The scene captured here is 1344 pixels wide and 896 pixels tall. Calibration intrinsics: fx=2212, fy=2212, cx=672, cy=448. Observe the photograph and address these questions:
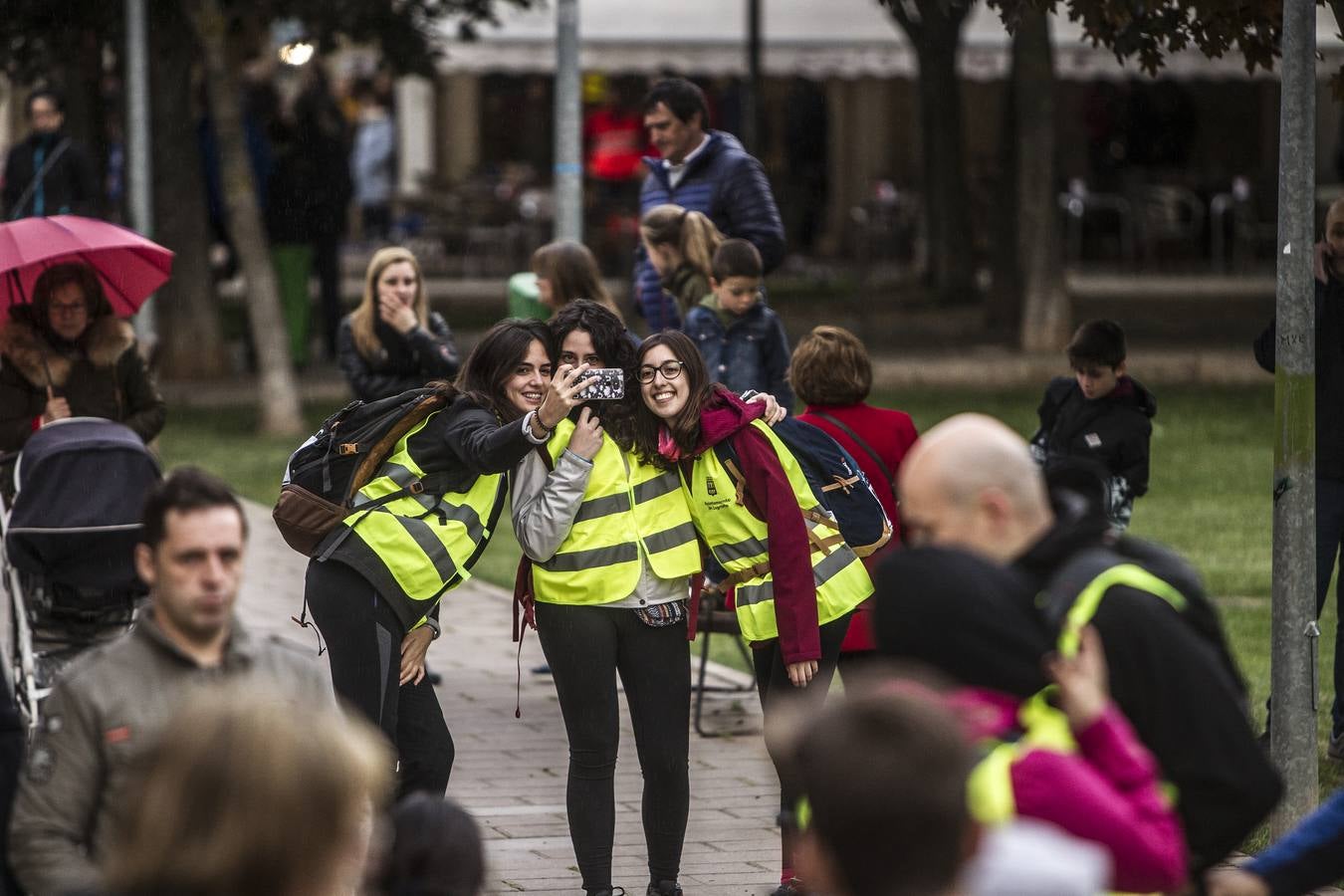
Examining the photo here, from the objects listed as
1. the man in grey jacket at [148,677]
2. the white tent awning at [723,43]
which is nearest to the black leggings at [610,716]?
the man in grey jacket at [148,677]

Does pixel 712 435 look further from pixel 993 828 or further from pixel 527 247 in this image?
pixel 527 247

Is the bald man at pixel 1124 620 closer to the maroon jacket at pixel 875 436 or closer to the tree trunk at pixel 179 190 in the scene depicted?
the maroon jacket at pixel 875 436

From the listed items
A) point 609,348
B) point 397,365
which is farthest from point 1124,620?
point 397,365

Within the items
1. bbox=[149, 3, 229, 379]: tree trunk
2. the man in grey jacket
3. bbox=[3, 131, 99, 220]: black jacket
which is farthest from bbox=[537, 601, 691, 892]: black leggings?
bbox=[149, 3, 229, 379]: tree trunk

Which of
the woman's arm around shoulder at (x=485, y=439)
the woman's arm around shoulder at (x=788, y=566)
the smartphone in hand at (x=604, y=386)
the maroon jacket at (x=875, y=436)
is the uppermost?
the smartphone in hand at (x=604, y=386)

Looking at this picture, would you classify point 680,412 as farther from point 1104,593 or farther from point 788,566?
point 1104,593

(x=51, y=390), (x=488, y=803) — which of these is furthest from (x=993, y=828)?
(x=51, y=390)

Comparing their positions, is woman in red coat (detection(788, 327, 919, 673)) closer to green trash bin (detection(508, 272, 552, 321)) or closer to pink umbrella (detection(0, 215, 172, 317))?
pink umbrella (detection(0, 215, 172, 317))

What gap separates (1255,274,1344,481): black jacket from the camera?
7754 millimetres

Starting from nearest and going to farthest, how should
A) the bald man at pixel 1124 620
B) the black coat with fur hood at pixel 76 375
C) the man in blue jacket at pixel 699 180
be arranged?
the bald man at pixel 1124 620 → the black coat with fur hood at pixel 76 375 → the man in blue jacket at pixel 699 180

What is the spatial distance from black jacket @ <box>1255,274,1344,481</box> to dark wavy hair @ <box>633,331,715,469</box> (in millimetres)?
2528

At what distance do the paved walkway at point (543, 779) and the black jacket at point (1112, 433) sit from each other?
5.14ft

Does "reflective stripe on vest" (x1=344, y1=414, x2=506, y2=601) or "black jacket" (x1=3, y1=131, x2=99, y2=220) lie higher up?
"black jacket" (x1=3, y1=131, x2=99, y2=220)

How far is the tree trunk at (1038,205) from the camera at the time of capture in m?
19.6
